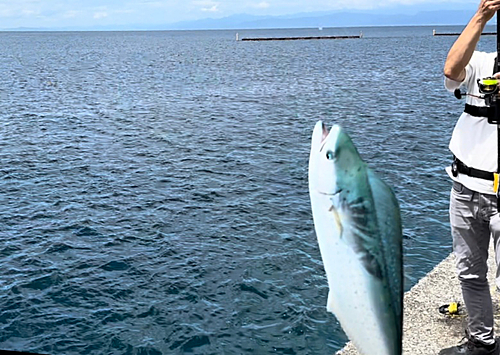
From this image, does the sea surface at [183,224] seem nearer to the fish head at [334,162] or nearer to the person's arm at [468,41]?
the fish head at [334,162]

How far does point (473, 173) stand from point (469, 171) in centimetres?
3

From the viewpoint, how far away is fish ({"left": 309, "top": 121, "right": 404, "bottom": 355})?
1.42 metres

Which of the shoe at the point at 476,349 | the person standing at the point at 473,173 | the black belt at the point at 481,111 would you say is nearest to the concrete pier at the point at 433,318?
the shoe at the point at 476,349

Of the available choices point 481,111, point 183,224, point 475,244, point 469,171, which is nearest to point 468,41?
point 481,111

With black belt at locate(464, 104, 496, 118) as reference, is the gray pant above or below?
below

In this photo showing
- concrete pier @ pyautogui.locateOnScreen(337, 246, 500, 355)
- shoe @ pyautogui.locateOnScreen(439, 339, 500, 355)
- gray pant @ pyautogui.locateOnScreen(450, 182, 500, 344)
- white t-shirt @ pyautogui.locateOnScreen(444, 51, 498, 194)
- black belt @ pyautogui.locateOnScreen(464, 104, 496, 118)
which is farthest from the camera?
concrete pier @ pyautogui.locateOnScreen(337, 246, 500, 355)

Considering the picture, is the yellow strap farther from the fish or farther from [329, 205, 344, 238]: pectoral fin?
[329, 205, 344, 238]: pectoral fin

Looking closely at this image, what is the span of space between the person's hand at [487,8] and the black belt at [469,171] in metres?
1.08

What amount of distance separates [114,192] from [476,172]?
1368 centimetres

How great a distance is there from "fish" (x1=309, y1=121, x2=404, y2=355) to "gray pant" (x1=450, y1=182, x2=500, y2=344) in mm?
2855

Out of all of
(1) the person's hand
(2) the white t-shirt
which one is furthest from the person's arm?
(2) the white t-shirt

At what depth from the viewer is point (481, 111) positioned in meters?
3.96

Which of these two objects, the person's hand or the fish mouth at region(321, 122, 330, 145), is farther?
the person's hand

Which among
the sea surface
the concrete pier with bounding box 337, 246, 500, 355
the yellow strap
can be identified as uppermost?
the yellow strap
